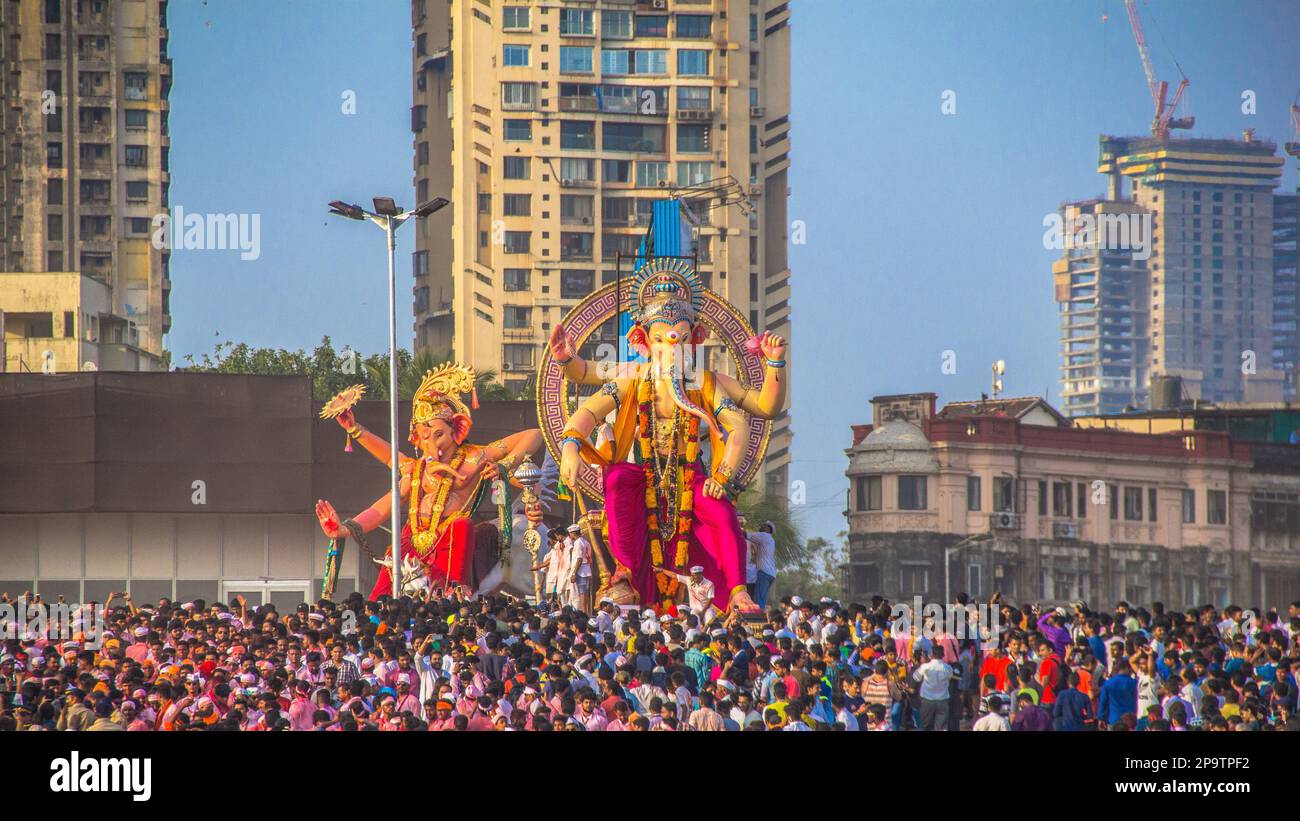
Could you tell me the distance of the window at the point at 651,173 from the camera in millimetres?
82938

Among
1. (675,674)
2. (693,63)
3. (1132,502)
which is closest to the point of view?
(675,674)

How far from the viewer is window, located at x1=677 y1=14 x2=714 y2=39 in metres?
83.5

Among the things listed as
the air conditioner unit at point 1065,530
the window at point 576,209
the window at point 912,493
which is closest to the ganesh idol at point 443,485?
the window at point 912,493

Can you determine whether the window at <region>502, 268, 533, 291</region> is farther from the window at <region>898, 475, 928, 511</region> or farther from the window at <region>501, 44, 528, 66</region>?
the window at <region>898, 475, 928, 511</region>

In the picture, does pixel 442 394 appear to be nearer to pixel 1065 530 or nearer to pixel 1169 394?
pixel 1065 530

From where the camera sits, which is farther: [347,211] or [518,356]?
[518,356]

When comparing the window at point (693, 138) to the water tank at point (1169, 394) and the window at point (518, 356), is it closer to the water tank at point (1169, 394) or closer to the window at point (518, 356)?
the window at point (518, 356)

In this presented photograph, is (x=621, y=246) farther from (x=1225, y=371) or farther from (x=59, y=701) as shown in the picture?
(x=1225, y=371)

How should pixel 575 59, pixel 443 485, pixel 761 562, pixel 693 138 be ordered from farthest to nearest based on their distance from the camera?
pixel 693 138 < pixel 575 59 < pixel 443 485 < pixel 761 562

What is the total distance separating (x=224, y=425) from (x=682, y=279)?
15.0 metres

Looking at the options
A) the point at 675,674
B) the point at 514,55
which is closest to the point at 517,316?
the point at 514,55

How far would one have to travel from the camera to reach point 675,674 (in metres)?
20.7

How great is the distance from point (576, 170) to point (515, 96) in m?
3.74
